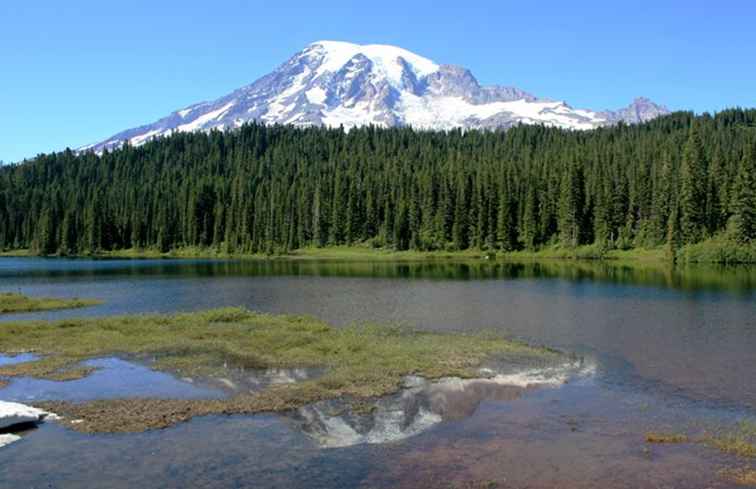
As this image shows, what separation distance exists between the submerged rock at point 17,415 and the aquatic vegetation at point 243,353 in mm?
1317

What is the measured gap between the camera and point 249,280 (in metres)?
107

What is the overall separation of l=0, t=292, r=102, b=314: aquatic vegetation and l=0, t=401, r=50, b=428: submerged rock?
45979 mm

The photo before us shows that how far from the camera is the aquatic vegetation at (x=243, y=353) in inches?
1179

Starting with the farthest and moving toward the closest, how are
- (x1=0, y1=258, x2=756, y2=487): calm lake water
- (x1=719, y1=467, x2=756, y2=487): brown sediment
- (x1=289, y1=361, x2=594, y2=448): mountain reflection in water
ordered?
(x1=289, y1=361, x2=594, y2=448): mountain reflection in water
(x1=0, y1=258, x2=756, y2=487): calm lake water
(x1=719, y1=467, x2=756, y2=487): brown sediment

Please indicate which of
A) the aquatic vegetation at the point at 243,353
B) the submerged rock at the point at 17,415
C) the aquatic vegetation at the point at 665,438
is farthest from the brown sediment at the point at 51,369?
the aquatic vegetation at the point at 665,438

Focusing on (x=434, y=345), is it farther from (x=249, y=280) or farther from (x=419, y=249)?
(x=419, y=249)

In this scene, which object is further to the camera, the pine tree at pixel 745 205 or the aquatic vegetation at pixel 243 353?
the pine tree at pixel 745 205

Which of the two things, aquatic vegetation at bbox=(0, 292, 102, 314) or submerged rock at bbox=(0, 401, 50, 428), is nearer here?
submerged rock at bbox=(0, 401, 50, 428)

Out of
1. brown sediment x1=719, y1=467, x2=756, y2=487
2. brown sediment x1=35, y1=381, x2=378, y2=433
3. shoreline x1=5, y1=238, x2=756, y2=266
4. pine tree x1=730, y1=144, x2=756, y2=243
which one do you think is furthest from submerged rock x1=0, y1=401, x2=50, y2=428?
pine tree x1=730, y1=144, x2=756, y2=243

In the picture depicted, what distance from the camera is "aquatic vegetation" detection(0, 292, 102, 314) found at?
6856 centimetres

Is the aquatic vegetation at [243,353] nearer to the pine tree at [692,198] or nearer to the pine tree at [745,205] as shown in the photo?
the pine tree at [745,205]

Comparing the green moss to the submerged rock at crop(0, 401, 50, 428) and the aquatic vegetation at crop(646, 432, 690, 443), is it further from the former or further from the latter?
the submerged rock at crop(0, 401, 50, 428)

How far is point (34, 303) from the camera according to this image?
7162 cm

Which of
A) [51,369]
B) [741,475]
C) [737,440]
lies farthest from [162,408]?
[737,440]
